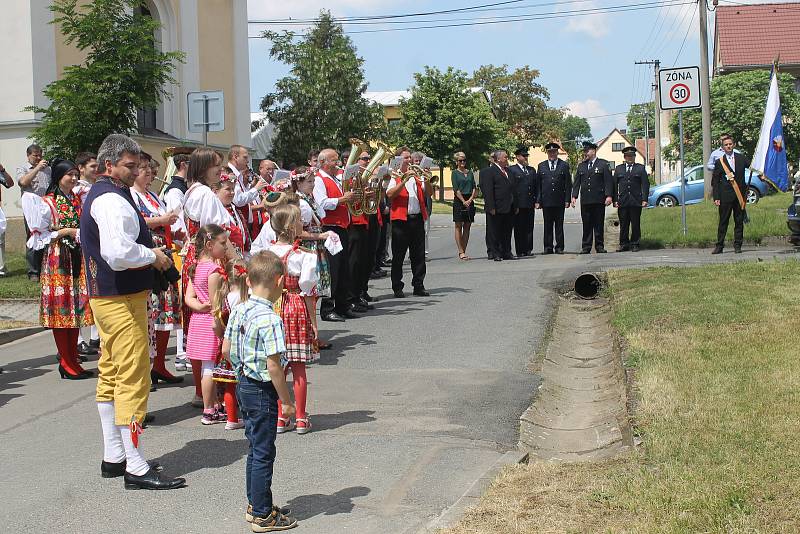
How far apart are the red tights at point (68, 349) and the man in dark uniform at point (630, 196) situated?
1254 centimetres

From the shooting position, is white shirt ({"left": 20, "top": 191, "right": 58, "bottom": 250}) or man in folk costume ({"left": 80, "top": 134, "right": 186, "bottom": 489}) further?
white shirt ({"left": 20, "top": 191, "right": 58, "bottom": 250})

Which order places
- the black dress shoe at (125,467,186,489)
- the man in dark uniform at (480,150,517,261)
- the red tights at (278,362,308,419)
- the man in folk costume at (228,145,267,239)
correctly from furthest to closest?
the man in dark uniform at (480,150,517,261), the man in folk costume at (228,145,267,239), the red tights at (278,362,308,419), the black dress shoe at (125,467,186,489)

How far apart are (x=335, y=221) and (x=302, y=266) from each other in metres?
3.91

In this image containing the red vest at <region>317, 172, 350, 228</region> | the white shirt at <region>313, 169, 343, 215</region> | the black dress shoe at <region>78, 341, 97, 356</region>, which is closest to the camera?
the black dress shoe at <region>78, 341, 97, 356</region>

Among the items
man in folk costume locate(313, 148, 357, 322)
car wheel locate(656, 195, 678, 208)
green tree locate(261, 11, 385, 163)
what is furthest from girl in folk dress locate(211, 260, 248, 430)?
green tree locate(261, 11, 385, 163)

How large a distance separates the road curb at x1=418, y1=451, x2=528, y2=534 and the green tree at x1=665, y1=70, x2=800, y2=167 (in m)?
45.2

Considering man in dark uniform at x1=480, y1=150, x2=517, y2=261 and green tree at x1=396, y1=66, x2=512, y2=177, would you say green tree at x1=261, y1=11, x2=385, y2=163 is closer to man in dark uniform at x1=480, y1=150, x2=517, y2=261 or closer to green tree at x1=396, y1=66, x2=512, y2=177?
green tree at x1=396, y1=66, x2=512, y2=177

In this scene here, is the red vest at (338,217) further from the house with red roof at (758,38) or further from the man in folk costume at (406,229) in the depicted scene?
the house with red roof at (758,38)

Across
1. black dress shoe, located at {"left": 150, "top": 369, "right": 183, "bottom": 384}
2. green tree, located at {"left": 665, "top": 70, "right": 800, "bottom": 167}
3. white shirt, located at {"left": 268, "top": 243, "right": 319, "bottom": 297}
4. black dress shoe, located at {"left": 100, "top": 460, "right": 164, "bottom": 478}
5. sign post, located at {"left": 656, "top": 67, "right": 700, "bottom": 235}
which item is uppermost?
green tree, located at {"left": 665, "top": 70, "right": 800, "bottom": 167}

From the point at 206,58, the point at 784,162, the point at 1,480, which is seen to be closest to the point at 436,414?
the point at 1,480

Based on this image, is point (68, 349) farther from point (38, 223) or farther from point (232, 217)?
point (232, 217)

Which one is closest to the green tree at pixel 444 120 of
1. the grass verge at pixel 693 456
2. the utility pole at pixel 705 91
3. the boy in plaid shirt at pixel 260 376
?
the utility pole at pixel 705 91

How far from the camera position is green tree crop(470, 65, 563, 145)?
262 ft

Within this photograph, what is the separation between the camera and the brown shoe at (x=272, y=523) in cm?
523
